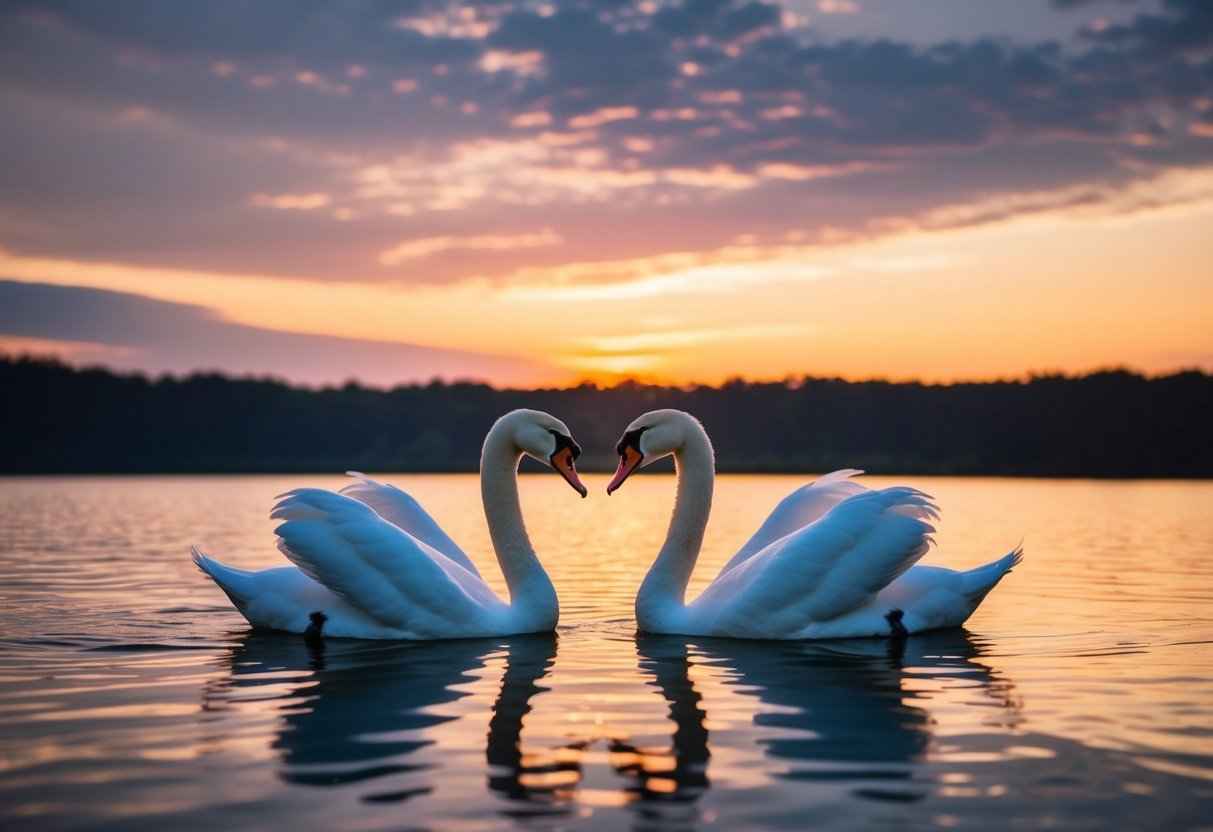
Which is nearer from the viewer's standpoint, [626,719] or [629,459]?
[626,719]

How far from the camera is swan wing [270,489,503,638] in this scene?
9562 mm

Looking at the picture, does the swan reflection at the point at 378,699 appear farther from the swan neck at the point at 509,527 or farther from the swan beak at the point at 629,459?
the swan beak at the point at 629,459

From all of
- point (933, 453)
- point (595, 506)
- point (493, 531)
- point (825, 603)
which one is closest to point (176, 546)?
point (493, 531)

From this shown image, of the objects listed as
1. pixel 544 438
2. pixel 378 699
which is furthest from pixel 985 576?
pixel 378 699

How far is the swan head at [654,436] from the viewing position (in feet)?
35.5

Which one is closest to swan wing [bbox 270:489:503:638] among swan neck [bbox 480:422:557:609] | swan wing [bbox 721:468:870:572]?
swan neck [bbox 480:422:557:609]

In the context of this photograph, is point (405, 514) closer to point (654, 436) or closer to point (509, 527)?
point (509, 527)

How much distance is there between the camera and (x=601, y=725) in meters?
7.02

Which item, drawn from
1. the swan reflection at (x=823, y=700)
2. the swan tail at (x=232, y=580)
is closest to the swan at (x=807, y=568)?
the swan reflection at (x=823, y=700)

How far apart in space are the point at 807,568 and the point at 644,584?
66.3 inches

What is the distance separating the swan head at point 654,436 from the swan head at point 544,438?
1.45ft

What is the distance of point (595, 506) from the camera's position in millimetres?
44281

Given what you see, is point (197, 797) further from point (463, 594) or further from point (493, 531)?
point (493, 531)

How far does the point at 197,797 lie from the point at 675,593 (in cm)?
592
